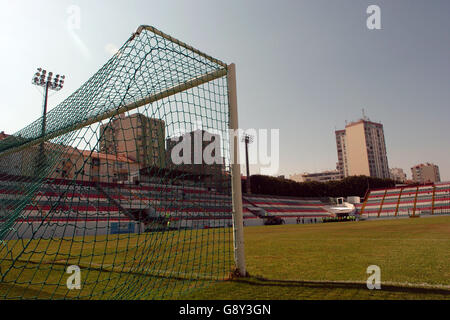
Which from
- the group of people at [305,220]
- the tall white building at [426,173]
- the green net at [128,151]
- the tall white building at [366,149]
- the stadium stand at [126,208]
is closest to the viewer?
the green net at [128,151]

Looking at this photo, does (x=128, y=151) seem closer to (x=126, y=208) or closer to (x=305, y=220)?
(x=126, y=208)

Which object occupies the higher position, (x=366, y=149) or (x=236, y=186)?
(x=366, y=149)

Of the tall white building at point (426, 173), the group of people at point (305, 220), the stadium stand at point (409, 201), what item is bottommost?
the group of people at point (305, 220)

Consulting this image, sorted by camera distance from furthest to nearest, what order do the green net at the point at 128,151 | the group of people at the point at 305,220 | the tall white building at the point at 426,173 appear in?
the tall white building at the point at 426,173 → the group of people at the point at 305,220 → the green net at the point at 128,151

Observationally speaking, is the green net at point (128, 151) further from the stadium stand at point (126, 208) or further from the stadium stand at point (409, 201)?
the stadium stand at point (409, 201)

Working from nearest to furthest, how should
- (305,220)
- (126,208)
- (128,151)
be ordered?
1. (128,151)
2. (126,208)
3. (305,220)

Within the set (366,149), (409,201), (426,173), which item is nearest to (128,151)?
(409,201)

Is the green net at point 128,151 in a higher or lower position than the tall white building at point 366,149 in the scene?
lower

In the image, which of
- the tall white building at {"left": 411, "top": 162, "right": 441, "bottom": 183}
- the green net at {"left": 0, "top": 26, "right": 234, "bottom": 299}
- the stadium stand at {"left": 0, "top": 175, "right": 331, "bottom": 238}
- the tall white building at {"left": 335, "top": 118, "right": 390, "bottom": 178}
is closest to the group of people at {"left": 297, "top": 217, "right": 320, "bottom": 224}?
the stadium stand at {"left": 0, "top": 175, "right": 331, "bottom": 238}

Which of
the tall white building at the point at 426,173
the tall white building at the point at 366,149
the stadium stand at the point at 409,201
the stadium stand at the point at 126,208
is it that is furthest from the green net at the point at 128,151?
the tall white building at the point at 426,173

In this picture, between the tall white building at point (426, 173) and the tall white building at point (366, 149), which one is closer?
the tall white building at point (366, 149)

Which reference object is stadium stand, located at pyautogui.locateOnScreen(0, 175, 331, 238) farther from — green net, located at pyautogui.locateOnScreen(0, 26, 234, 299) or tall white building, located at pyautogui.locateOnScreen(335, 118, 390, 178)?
tall white building, located at pyautogui.locateOnScreen(335, 118, 390, 178)

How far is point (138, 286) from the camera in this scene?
3514 mm

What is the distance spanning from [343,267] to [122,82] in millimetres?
4154
